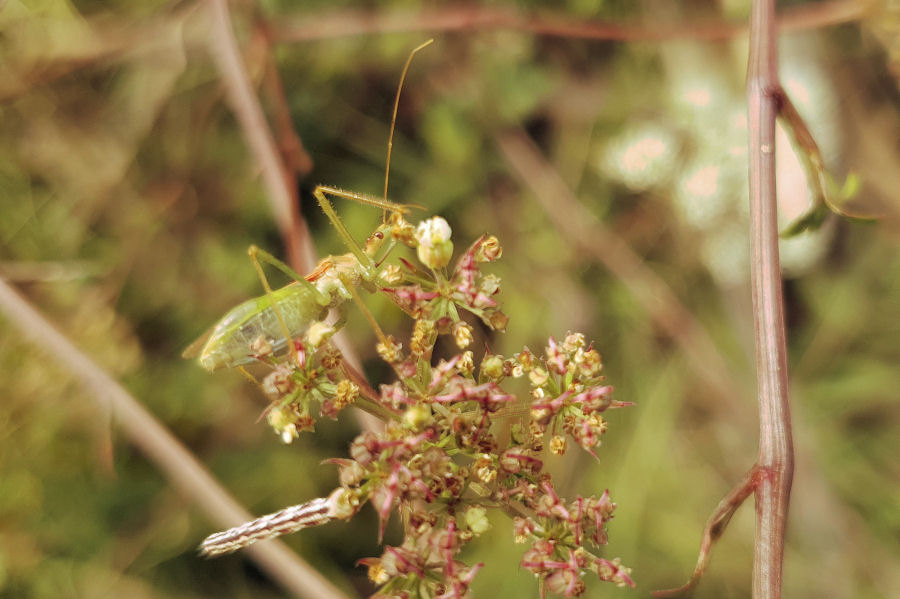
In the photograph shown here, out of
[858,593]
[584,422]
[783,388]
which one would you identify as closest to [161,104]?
[584,422]

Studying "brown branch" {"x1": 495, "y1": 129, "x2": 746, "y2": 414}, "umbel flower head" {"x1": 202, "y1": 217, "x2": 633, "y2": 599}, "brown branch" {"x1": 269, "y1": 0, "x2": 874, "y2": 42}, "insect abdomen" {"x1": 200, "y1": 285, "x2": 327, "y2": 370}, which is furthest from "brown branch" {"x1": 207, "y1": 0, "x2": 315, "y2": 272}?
"brown branch" {"x1": 495, "y1": 129, "x2": 746, "y2": 414}

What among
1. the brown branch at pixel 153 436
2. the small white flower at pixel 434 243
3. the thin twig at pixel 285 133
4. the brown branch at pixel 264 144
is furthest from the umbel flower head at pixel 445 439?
the thin twig at pixel 285 133

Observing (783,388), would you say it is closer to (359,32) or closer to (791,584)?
(791,584)

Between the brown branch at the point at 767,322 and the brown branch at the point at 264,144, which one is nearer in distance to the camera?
the brown branch at the point at 767,322

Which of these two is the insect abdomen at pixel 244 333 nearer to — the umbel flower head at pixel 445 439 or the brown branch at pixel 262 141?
the umbel flower head at pixel 445 439

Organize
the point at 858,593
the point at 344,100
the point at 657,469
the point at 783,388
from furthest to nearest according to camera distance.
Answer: the point at 344,100
the point at 657,469
the point at 858,593
the point at 783,388

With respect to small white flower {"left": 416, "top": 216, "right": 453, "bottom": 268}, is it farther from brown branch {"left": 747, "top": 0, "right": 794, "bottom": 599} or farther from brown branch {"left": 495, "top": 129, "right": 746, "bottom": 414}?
brown branch {"left": 495, "top": 129, "right": 746, "bottom": 414}
